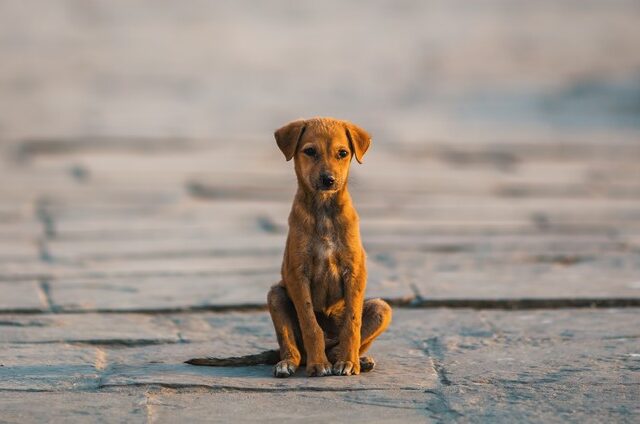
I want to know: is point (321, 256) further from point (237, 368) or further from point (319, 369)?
point (237, 368)

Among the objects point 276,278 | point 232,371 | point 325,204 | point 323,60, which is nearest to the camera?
point 325,204

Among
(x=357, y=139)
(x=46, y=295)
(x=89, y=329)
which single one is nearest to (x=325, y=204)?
(x=357, y=139)

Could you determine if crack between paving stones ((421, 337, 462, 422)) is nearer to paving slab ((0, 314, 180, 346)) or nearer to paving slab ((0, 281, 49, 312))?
paving slab ((0, 314, 180, 346))

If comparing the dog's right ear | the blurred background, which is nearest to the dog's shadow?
the dog's right ear

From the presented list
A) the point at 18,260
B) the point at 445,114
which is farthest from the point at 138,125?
the point at 18,260

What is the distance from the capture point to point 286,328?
6.30 metres

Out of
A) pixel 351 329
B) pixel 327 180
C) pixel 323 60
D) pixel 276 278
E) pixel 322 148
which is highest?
pixel 323 60

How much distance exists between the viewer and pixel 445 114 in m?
23.5

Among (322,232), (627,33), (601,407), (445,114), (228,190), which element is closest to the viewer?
(601,407)

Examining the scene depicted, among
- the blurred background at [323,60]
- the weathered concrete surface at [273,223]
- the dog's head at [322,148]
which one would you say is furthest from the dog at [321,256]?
the blurred background at [323,60]

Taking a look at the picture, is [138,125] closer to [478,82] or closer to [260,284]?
[478,82]

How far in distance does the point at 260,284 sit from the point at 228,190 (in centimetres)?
508

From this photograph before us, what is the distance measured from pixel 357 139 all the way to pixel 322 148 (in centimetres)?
22

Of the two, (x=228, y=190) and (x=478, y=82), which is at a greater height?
(x=478, y=82)
